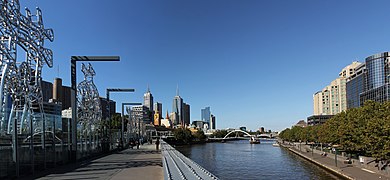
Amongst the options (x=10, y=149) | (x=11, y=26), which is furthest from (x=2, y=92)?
(x=10, y=149)

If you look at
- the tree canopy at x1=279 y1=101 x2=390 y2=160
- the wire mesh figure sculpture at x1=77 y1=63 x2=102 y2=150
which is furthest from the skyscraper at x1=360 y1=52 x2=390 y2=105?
the wire mesh figure sculpture at x1=77 y1=63 x2=102 y2=150

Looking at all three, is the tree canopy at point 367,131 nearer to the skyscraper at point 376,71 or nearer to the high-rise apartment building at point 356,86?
the skyscraper at point 376,71

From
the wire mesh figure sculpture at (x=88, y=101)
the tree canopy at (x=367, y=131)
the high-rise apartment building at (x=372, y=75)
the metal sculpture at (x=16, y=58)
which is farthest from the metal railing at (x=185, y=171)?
the high-rise apartment building at (x=372, y=75)

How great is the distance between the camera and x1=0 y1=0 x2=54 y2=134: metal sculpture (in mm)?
22970

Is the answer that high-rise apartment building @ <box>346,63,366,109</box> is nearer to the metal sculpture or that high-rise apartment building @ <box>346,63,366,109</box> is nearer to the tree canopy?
the tree canopy

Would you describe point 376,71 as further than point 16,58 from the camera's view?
Yes

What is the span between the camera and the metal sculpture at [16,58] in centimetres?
2297

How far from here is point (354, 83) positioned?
16812 cm

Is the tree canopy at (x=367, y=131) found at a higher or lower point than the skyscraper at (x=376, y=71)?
lower

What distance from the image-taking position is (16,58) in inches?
1043

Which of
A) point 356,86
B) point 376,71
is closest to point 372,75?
point 376,71

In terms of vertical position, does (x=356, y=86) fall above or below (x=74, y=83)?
above

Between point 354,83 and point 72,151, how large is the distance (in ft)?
539

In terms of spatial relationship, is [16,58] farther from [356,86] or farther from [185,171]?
[356,86]
